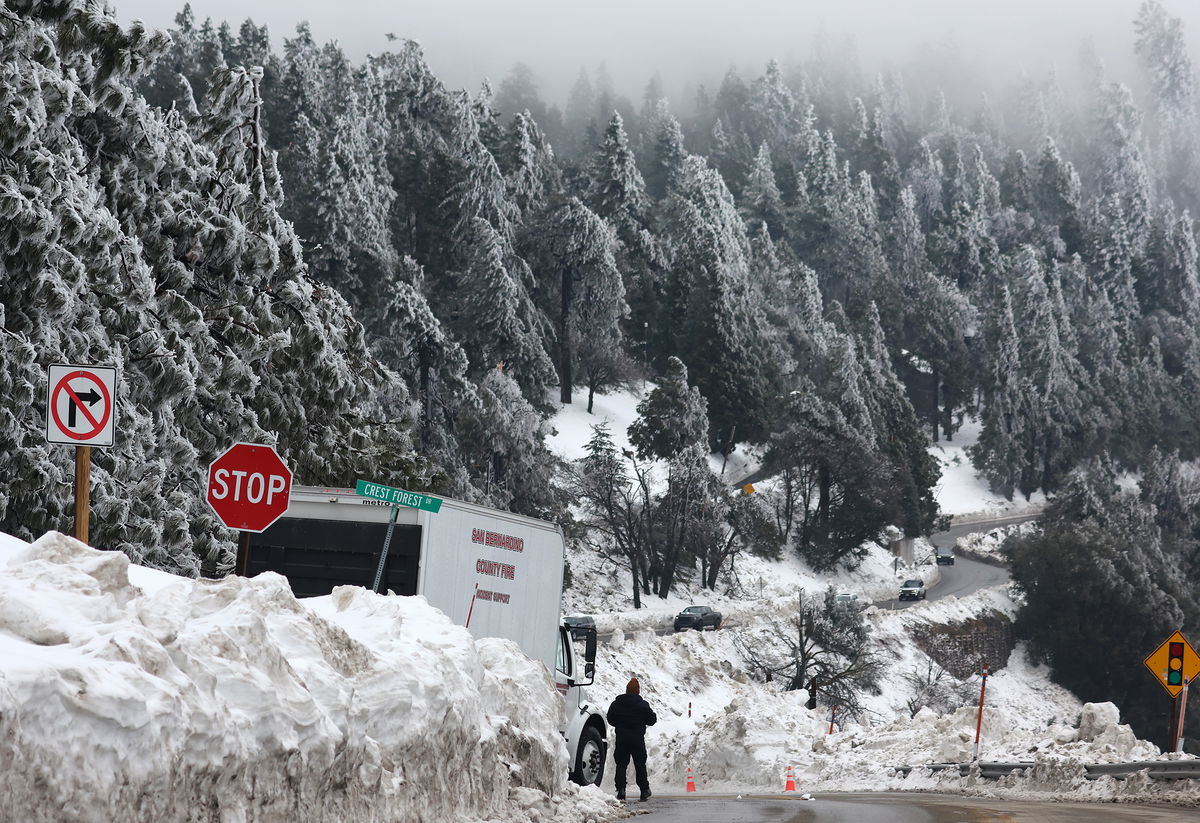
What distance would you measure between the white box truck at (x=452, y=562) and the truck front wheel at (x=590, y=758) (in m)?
0.02

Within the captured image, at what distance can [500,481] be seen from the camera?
6731cm

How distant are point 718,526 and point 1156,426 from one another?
210 ft

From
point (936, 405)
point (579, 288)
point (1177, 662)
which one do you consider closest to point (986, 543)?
point (936, 405)

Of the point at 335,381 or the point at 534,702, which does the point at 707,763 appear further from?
the point at 534,702

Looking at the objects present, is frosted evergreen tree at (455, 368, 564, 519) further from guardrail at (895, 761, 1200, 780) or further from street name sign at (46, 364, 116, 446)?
street name sign at (46, 364, 116, 446)

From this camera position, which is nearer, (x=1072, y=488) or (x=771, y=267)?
(x=1072, y=488)

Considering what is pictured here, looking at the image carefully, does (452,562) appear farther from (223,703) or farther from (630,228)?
(630,228)

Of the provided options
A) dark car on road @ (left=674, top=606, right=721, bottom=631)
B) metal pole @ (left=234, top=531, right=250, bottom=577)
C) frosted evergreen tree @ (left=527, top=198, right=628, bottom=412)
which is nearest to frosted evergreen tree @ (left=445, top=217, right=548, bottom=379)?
frosted evergreen tree @ (left=527, top=198, right=628, bottom=412)

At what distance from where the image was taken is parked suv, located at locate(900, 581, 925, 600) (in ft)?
265

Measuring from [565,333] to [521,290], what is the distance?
6933mm

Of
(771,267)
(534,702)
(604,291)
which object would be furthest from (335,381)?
(771,267)

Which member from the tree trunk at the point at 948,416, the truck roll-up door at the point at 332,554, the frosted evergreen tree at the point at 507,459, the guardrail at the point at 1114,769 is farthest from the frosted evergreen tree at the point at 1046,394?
the truck roll-up door at the point at 332,554

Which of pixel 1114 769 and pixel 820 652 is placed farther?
pixel 820 652

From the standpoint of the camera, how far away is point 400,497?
50.2 ft
